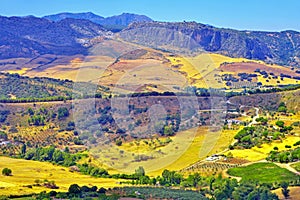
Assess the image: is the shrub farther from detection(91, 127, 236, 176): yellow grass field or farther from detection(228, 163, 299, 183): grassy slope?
detection(228, 163, 299, 183): grassy slope

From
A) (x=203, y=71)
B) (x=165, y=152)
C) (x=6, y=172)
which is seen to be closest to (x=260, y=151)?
(x=165, y=152)

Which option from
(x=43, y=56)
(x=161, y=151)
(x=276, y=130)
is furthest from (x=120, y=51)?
(x=161, y=151)

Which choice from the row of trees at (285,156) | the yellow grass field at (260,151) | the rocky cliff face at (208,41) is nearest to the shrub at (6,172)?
the yellow grass field at (260,151)

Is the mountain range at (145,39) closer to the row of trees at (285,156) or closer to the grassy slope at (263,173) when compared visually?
the row of trees at (285,156)

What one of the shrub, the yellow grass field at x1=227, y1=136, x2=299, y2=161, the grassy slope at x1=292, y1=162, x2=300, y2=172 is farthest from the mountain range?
the grassy slope at x1=292, y1=162, x2=300, y2=172

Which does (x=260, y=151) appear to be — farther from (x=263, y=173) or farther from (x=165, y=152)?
(x=165, y=152)

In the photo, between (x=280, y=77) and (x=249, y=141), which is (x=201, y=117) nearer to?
(x=249, y=141)
